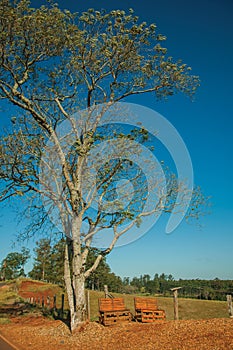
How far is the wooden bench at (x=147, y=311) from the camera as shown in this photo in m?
15.7

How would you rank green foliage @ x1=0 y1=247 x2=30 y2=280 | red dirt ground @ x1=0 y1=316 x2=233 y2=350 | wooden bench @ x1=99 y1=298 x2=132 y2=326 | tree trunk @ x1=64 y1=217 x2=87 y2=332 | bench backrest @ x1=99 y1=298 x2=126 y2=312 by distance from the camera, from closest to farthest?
red dirt ground @ x1=0 y1=316 x2=233 y2=350 < tree trunk @ x1=64 y1=217 x2=87 y2=332 < wooden bench @ x1=99 y1=298 x2=132 y2=326 < bench backrest @ x1=99 y1=298 x2=126 y2=312 < green foliage @ x1=0 y1=247 x2=30 y2=280

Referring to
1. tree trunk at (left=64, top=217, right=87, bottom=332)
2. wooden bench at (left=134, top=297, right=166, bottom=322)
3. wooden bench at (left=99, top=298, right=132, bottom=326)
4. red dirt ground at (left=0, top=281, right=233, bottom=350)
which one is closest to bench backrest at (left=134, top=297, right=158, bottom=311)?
wooden bench at (left=134, top=297, right=166, bottom=322)

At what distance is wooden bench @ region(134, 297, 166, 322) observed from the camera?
15.7 meters

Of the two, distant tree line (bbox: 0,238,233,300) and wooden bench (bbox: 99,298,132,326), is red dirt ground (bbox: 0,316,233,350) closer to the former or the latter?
wooden bench (bbox: 99,298,132,326)

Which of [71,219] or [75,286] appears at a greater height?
[71,219]

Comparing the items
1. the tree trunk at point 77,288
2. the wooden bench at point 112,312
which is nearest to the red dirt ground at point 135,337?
the tree trunk at point 77,288

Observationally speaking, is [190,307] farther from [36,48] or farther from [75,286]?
[36,48]

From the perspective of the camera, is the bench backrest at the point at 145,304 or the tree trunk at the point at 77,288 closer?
the tree trunk at the point at 77,288

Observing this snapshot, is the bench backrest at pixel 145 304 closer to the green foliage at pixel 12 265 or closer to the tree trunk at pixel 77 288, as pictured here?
the tree trunk at pixel 77 288

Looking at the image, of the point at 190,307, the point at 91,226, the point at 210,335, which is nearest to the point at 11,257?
the point at 190,307

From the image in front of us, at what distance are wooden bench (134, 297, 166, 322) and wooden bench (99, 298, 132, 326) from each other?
2.20ft

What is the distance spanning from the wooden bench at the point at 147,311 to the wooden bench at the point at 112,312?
0.67 meters

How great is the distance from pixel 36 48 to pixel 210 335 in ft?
47.2

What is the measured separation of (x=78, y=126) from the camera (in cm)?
1756
